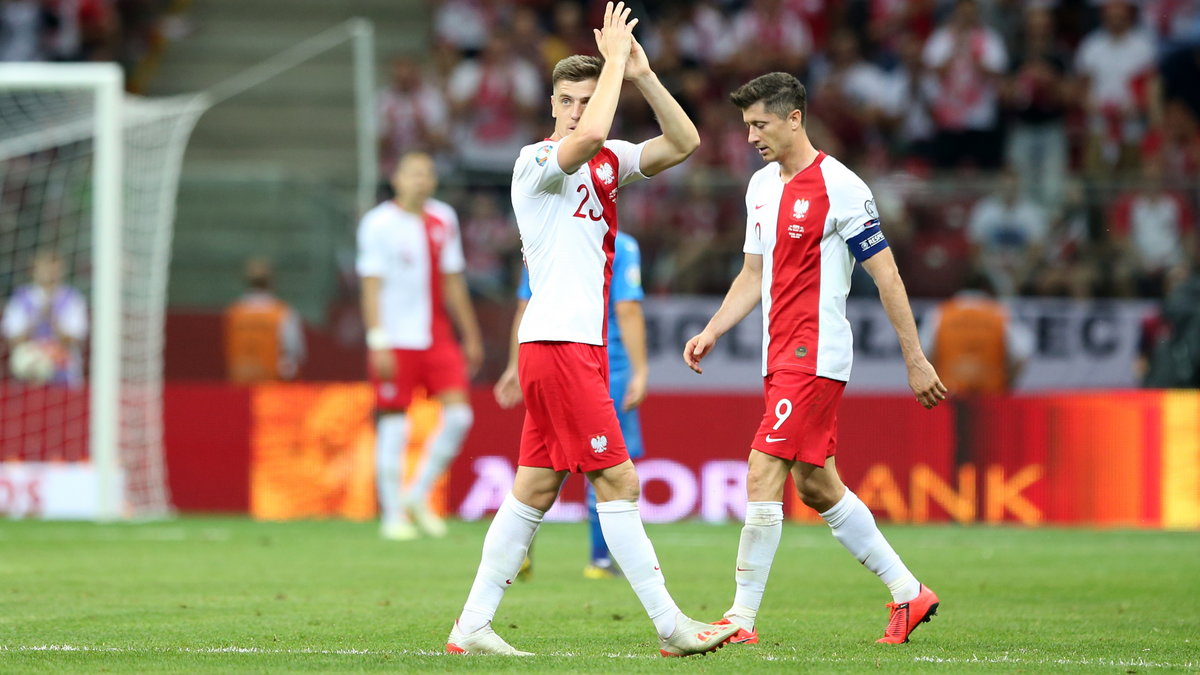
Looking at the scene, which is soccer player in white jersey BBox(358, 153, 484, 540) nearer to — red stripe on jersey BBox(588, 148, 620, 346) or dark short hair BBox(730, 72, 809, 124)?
dark short hair BBox(730, 72, 809, 124)

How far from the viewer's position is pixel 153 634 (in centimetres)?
710

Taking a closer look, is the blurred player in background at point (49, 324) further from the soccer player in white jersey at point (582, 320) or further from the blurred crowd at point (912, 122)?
the soccer player in white jersey at point (582, 320)

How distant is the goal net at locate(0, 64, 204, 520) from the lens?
14344 millimetres

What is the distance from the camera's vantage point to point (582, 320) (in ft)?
20.9

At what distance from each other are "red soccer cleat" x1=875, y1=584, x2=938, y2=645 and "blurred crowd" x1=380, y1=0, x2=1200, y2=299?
28.7 feet

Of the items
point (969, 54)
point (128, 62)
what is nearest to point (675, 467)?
point (969, 54)

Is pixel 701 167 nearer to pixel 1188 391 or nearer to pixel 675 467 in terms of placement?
pixel 675 467

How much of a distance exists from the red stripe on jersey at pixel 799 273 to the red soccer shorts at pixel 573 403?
37.8 inches

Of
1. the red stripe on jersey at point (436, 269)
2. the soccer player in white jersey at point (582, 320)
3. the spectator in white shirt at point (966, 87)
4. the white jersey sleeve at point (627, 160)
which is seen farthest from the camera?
the spectator in white shirt at point (966, 87)

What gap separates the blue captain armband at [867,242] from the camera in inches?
274

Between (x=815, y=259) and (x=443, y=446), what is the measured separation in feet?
20.3

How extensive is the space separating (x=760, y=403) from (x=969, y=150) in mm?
5198

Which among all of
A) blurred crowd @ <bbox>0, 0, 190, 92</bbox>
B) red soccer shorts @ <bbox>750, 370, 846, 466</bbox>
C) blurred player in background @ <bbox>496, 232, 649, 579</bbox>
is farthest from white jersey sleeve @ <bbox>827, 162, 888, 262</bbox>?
blurred crowd @ <bbox>0, 0, 190, 92</bbox>

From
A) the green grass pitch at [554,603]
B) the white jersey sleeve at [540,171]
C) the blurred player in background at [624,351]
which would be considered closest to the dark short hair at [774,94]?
the white jersey sleeve at [540,171]
